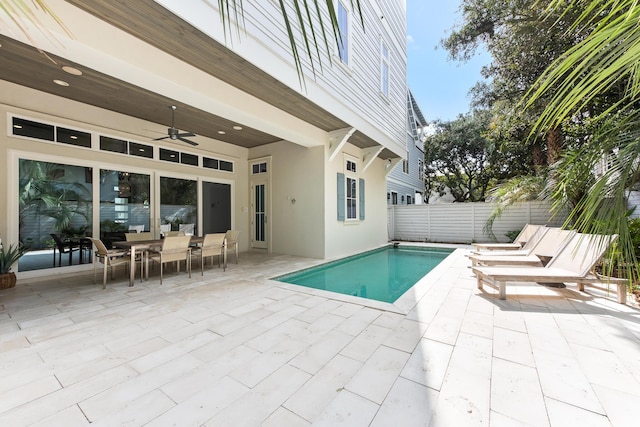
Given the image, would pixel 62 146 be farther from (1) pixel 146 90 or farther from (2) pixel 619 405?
(2) pixel 619 405

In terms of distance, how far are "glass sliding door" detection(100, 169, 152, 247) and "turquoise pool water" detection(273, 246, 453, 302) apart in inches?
147

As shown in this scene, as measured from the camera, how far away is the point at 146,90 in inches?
190

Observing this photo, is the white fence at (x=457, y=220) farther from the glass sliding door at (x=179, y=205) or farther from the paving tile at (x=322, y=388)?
the paving tile at (x=322, y=388)

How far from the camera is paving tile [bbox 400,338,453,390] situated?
6.89 ft

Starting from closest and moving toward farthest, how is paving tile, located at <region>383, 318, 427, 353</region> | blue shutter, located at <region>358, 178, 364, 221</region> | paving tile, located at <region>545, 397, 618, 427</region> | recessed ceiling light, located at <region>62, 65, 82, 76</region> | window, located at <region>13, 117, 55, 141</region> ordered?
1. paving tile, located at <region>545, 397, 618, 427</region>
2. paving tile, located at <region>383, 318, 427, 353</region>
3. recessed ceiling light, located at <region>62, 65, 82, 76</region>
4. window, located at <region>13, 117, 55, 141</region>
5. blue shutter, located at <region>358, 178, 364, 221</region>

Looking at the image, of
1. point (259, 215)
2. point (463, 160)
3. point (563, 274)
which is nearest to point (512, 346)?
point (563, 274)

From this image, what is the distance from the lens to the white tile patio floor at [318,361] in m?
1.79

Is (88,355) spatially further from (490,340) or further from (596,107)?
(596,107)

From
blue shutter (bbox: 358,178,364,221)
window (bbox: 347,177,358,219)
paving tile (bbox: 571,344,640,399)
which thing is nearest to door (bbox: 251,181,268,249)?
window (bbox: 347,177,358,219)

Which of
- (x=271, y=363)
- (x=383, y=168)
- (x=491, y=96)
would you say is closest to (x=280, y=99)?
(x=271, y=363)

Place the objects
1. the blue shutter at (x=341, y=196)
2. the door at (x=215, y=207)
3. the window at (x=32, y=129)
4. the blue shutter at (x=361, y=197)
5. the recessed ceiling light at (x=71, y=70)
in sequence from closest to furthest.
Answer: the recessed ceiling light at (x=71, y=70)
the window at (x=32, y=129)
the blue shutter at (x=341, y=196)
the door at (x=215, y=207)
the blue shutter at (x=361, y=197)

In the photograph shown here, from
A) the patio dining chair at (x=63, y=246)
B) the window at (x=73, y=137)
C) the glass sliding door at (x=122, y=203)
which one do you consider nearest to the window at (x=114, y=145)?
the window at (x=73, y=137)

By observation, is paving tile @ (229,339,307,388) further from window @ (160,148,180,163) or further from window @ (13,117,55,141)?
window @ (160,148,180,163)

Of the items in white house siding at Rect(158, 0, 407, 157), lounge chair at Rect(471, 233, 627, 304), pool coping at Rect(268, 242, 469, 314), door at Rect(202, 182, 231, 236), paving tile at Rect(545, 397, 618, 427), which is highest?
white house siding at Rect(158, 0, 407, 157)
